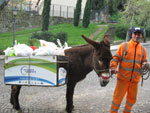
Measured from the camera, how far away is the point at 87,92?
631cm

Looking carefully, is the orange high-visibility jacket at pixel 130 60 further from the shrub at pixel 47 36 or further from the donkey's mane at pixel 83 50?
the shrub at pixel 47 36

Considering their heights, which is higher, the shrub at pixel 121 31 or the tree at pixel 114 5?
the tree at pixel 114 5

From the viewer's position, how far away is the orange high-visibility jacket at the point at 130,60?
12.5 ft

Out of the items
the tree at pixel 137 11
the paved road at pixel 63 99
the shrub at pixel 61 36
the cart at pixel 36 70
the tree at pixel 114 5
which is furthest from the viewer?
the tree at pixel 114 5

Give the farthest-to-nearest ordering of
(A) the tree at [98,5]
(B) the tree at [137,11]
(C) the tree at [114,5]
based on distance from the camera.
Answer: (A) the tree at [98,5] < (C) the tree at [114,5] < (B) the tree at [137,11]

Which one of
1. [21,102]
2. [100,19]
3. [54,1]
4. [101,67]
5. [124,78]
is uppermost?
[54,1]

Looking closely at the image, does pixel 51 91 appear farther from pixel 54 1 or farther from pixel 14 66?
pixel 54 1

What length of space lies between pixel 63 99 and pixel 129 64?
2594mm

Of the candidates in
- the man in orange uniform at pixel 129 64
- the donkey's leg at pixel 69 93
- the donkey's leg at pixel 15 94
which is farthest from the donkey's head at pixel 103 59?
the donkey's leg at pixel 15 94

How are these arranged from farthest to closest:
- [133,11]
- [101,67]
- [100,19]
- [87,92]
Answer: [100,19], [133,11], [87,92], [101,67]

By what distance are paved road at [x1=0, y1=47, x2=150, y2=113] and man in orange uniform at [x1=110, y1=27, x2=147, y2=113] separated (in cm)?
119

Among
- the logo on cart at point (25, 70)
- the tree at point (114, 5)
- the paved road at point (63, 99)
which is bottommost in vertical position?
the paved road at point (63, 99)

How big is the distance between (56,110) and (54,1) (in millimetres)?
31445

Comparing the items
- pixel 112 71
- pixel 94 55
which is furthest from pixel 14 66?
pixel 112 71
